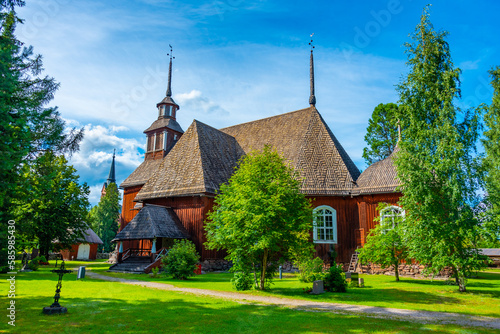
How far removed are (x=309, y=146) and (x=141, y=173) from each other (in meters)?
20.8

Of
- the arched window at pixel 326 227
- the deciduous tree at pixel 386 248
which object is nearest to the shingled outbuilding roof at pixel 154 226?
the arched window at pixel 326 227

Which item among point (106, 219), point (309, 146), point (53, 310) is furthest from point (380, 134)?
point (106, 219)

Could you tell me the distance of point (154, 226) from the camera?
23062 mm

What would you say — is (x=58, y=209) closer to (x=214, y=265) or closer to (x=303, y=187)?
(x=214, y=265)

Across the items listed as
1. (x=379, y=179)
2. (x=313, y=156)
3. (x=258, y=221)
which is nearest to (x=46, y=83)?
(x=258, y=221)

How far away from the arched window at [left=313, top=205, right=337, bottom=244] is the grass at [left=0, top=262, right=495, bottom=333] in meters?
14.5

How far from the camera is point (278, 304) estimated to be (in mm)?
11070

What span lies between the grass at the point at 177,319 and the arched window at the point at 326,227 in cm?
1453

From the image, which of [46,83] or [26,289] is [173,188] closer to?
[46,83]

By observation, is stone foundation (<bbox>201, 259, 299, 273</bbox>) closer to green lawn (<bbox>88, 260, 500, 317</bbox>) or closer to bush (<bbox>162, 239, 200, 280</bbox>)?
bush (<bbox>162, 239, 200, 280</bbox>)

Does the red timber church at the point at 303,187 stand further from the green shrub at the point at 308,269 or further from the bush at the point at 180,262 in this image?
the green shrub at the point at 308,269

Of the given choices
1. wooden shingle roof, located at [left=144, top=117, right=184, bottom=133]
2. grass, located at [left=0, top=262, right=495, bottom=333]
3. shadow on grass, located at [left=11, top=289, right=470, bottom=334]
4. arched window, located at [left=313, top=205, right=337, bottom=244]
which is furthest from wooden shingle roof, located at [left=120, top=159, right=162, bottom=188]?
→ shadow on grass, located at [left=11, top=289, right=470, bottom=334]

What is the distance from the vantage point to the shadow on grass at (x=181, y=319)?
7523mm

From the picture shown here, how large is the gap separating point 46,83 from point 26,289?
1105 cm
